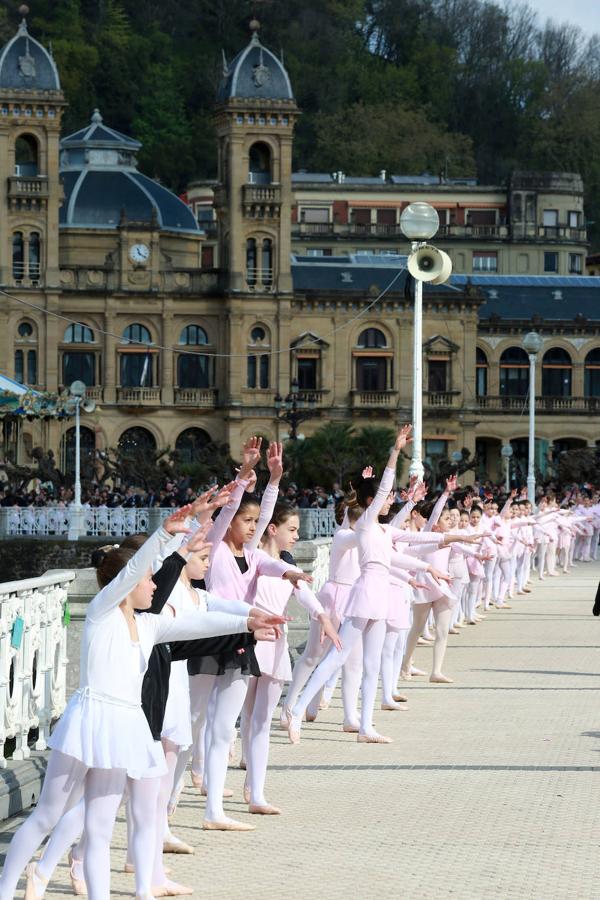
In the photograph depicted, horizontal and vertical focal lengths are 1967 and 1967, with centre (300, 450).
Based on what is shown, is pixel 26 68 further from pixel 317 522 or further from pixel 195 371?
pixel 317 522

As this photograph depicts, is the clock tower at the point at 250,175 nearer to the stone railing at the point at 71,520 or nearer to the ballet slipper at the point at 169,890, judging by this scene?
the stone railing at the point at 71,520

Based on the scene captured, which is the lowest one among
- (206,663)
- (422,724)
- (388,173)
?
(422,724)

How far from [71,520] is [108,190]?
37.7 m

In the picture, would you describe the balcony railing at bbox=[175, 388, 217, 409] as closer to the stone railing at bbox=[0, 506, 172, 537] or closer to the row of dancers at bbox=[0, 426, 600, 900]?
the stone railing at bbox=[0, 506, 172, 537]

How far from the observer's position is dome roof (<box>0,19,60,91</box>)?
78312 millimetres

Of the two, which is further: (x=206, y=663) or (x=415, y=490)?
(x=415, y=490)

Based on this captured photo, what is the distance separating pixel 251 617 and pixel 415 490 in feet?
21.5

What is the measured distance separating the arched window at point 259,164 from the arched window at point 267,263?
8.39 feet

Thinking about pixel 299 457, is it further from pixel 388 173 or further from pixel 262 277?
pixel 388 173

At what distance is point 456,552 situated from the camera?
22844 mm

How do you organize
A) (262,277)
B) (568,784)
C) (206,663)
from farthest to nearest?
(262,277) < (568,784) < (206,663)

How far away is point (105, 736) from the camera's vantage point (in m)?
8.27

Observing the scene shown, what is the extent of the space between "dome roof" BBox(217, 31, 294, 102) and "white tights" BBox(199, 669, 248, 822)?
229 feet

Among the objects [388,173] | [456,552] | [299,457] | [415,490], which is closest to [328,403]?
[299,457]
